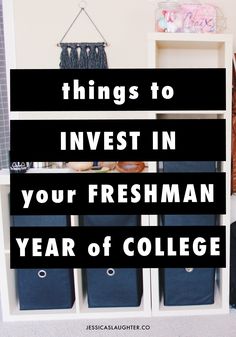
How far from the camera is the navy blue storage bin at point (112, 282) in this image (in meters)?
1.94

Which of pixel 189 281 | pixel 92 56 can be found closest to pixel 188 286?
pixel 189 281

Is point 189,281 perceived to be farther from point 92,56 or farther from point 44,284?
point 92,56

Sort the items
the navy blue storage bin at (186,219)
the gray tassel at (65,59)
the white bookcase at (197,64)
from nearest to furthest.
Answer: the white bookcase at (197,64), the navy blue storage bin at (186,219), the gray tassel at (65,59)

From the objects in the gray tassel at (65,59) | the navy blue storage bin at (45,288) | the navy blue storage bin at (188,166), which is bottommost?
the navy blue storage bin at (45,288)

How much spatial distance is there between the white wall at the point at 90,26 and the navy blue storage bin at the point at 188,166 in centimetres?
63

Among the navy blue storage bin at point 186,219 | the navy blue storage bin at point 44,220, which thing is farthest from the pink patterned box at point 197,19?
the navy blue storage bin at point 44,220

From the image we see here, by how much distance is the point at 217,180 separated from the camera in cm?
190

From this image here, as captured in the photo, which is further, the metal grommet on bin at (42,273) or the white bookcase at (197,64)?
the metal grommet on bin at (42,273)

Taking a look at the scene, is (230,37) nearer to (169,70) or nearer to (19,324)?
(169,70)

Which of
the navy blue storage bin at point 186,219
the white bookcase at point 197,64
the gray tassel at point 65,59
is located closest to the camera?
the white bookcase at point 197,64

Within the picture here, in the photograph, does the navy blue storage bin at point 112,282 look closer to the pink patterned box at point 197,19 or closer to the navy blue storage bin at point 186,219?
the navy blue storage bin at point 186,219

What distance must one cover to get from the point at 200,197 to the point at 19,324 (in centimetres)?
113

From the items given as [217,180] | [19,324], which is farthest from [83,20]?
[19,324]

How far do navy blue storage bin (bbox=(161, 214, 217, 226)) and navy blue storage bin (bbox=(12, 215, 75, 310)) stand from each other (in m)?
0.50
